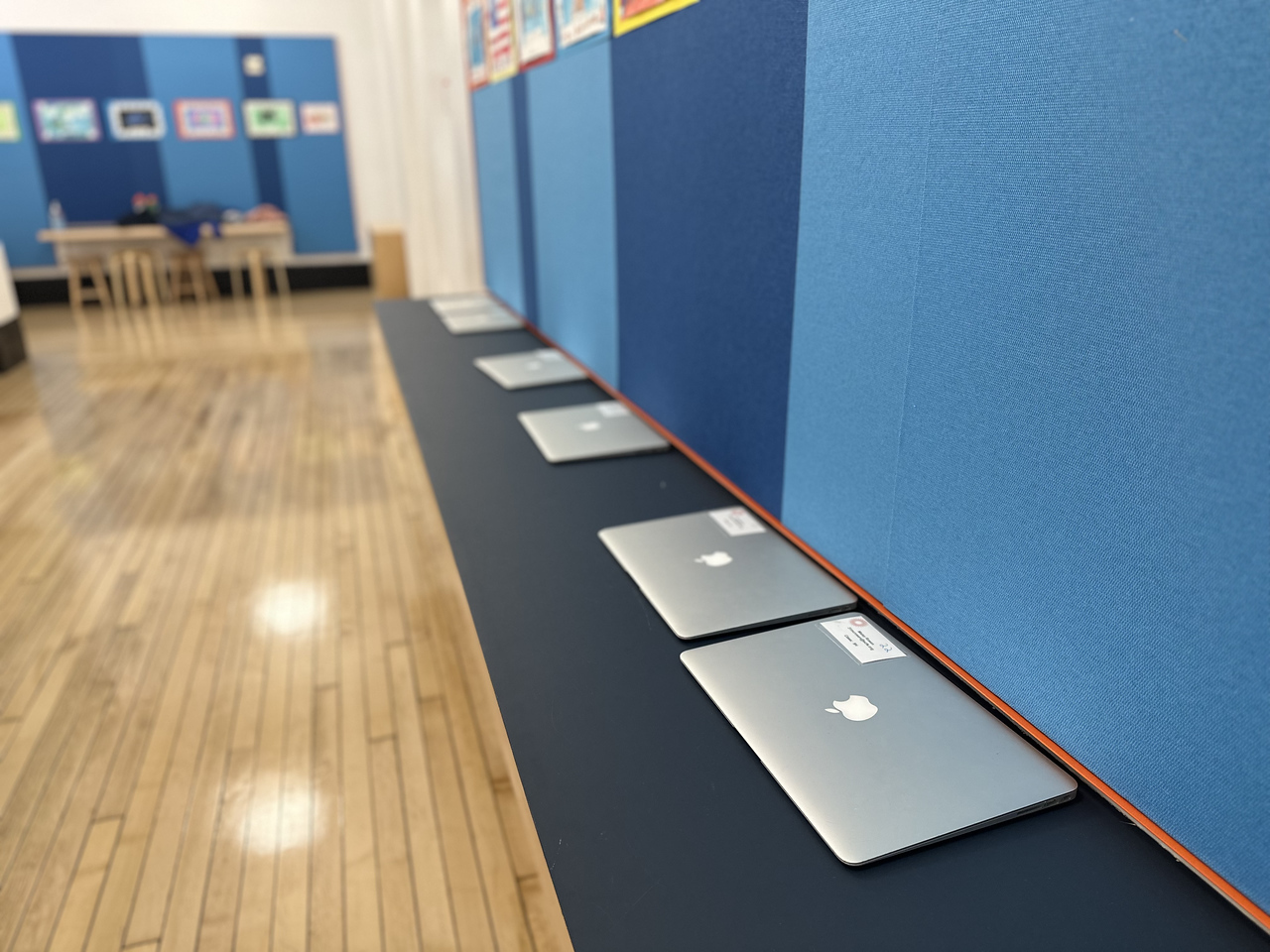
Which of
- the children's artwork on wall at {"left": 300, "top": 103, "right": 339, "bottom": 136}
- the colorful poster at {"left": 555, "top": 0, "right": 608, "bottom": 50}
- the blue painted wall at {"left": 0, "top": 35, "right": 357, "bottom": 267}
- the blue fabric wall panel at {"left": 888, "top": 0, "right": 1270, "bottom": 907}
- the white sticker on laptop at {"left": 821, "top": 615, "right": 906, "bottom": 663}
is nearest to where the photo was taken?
the blue fabric wall panel at {"left": 888, "top": 0, "right": 1270, "bottom": 907}

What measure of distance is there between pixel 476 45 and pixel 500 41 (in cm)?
46

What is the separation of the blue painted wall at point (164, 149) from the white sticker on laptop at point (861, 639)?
8.32 m

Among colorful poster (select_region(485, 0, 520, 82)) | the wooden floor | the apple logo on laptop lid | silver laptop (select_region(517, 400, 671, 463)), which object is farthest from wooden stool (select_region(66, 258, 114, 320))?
the apple logo on laptop lid

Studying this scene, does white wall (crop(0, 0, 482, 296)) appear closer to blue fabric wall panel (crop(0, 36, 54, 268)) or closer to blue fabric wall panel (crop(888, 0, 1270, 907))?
blue fabric wall panel (crop(0, 36, 54, 268))

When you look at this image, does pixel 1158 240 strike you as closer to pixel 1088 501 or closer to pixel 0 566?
pixel 1088 501

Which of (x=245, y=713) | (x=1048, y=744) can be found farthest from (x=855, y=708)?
(x=245, y=713)

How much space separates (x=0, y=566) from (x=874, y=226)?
115 inches

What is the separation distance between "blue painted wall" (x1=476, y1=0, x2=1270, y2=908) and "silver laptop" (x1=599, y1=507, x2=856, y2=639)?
6 centimetres

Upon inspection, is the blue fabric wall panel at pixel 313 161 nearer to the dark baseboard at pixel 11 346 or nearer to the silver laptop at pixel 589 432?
the dark baseboard at pixel 11 346

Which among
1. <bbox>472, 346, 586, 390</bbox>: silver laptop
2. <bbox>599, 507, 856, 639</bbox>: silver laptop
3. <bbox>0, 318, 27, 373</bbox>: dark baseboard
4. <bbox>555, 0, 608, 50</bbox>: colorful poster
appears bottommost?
<bbox>0, 318, 27, 373</bbox>: dark baseboard

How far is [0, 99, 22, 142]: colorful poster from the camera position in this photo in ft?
23.7

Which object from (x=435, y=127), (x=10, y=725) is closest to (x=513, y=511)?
(x=10, y=725)

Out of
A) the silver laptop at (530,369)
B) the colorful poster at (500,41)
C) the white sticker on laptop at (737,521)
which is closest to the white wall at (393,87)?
the colorful poster at (500,41)

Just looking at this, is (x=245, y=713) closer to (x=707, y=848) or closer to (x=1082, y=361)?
(x=707, y=848)
